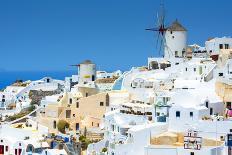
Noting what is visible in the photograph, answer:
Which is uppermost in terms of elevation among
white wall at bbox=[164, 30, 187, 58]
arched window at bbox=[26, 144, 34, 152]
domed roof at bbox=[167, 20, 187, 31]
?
domed roof at bbox=[167, 20, 187, 31]

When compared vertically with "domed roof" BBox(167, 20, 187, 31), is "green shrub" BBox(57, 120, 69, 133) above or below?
below

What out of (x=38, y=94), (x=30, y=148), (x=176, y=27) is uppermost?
(x=176, y=27)

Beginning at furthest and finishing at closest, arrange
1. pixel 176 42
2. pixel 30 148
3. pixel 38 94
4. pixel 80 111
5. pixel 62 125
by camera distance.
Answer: pixel 38 94 → pixel 176 42 → pixel 80 111 → pixel 62 125 → pixel 30 148

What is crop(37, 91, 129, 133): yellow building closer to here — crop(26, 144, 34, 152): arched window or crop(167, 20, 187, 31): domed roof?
crop(26, 144, 34, 152): arched window

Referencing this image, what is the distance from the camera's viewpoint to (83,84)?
2191 inches

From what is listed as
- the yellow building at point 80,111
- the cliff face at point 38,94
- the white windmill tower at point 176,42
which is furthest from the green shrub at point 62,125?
the white windmill tower at point 176,42

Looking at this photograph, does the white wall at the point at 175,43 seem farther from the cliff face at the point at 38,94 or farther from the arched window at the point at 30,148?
the arched window at the point at 30,148

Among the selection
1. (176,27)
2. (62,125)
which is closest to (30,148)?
(62,125)

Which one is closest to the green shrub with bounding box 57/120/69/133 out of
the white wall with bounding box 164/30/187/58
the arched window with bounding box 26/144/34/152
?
the arched window with bounding box 26/144/34/152

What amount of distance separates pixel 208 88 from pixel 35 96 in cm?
2507

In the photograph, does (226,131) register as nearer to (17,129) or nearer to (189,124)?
(189,124)

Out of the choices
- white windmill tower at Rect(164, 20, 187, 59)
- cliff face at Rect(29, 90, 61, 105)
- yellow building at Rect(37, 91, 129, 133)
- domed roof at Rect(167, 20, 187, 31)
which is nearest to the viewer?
yellow building at Rect(37, 91, 129, 133)

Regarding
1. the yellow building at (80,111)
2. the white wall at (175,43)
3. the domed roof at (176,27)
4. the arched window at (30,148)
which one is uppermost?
the domed roof at (176,27)

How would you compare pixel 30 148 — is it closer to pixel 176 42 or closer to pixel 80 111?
pixel 80 111
